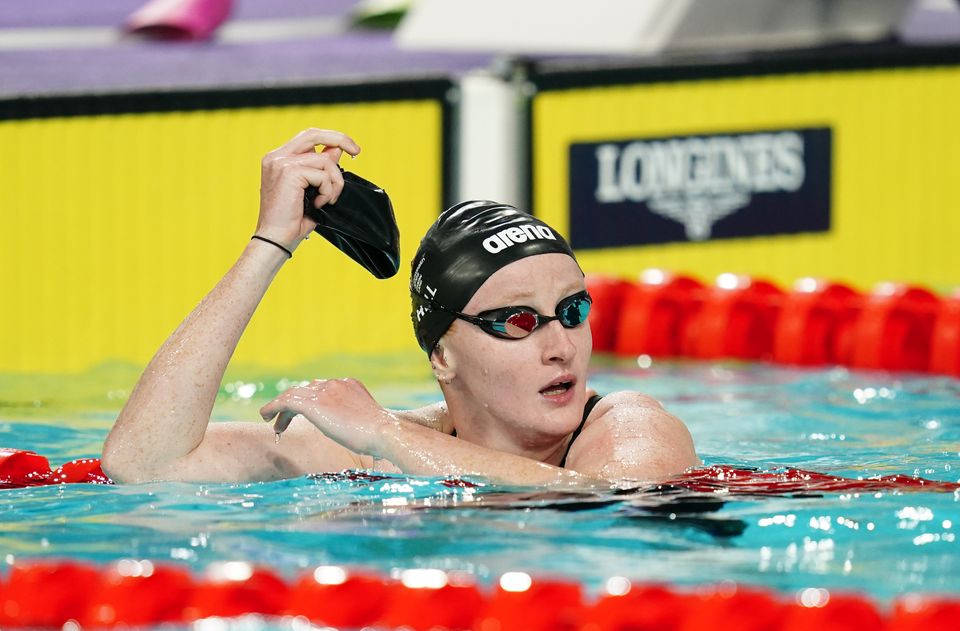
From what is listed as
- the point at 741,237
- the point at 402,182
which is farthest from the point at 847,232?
the point at 402,182

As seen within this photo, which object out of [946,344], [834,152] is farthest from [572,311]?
[834,152]

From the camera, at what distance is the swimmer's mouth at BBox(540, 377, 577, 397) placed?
3586 millimetres

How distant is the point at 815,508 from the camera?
3.58 meters

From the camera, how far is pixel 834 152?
7473mm

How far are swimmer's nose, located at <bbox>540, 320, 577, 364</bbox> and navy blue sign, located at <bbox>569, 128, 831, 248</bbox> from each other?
135 inches

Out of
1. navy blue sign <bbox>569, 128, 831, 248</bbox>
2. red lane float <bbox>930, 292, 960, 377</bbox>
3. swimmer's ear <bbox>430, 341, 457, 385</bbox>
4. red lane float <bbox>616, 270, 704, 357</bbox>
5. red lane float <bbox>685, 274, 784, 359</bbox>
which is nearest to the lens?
swimmer's ear <bbox>430, 341, 457, 385</bbox>

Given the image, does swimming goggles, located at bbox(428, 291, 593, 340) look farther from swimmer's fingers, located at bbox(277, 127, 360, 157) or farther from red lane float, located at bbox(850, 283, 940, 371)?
red lane float, located at bbox(850, 283, 940, 371)

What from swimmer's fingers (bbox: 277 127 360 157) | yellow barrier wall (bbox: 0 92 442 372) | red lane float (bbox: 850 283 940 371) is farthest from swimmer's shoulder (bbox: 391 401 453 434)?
red lane float (bbox: 850 283 940 371)

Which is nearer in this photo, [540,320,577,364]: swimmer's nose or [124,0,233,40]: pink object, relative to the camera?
[540,320,577,364]: swimmer's nose

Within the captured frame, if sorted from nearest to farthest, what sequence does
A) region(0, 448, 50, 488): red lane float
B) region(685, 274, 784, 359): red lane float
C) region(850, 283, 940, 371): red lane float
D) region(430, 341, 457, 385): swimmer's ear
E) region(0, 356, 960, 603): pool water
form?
region(0, 356, 960, 603): pool water < region(430, 341, 457, 385): swimmer's ear < region(0, 448, 50, 488): red lane float < region(850, 283, 940, 371): red lane float < region(685, 274, 784, 359): red lane float

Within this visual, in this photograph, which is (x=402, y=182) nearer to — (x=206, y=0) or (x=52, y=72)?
(x=52, y=72)

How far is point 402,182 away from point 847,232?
2023mm

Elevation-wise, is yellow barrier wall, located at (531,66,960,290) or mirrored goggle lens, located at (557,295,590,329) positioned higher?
yellow barrier wall, located at (531,66,960,290)

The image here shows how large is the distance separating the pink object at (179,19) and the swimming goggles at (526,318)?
574 centimetres
